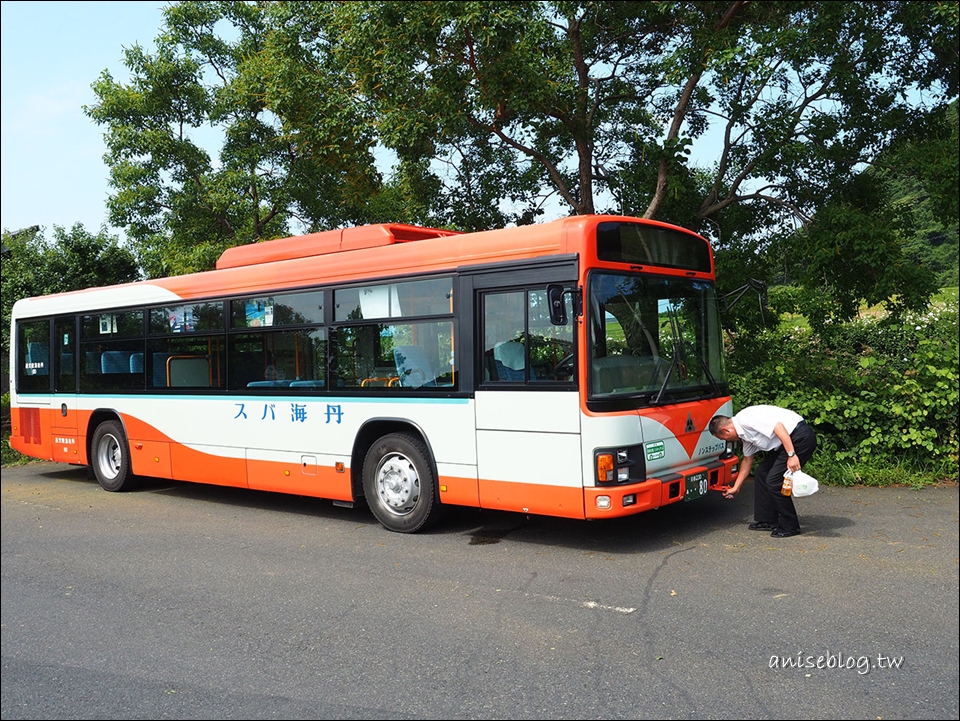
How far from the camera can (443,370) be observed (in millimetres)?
8039

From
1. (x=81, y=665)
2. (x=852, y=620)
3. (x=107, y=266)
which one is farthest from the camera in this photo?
(x=107, y=266)

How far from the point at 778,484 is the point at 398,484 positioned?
358cm

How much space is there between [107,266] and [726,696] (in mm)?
19794

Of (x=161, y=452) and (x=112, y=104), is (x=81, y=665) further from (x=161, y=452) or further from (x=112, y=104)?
(x=112, y=104)

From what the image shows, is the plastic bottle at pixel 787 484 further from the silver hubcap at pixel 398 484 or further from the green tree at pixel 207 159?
the green tree at pixel 207 159

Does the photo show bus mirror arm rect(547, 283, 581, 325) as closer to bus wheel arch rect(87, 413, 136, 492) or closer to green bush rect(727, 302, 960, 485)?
green bush rect(727, 302, 960, 485)

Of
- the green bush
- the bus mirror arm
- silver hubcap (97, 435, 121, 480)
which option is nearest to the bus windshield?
the bus mirror arm

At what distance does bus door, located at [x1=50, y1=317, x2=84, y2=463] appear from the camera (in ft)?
40.2

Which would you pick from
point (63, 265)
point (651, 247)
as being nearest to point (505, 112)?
point (651, 247)

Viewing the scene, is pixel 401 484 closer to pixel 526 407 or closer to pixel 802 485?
pixel 526 407

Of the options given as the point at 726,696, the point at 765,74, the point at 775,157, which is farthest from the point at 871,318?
the point at 726,696

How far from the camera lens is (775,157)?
12109mm

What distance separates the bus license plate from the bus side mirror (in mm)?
1912

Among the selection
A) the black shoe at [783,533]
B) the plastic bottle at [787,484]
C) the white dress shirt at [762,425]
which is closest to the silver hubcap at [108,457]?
the white dress shirt at [762,425]
